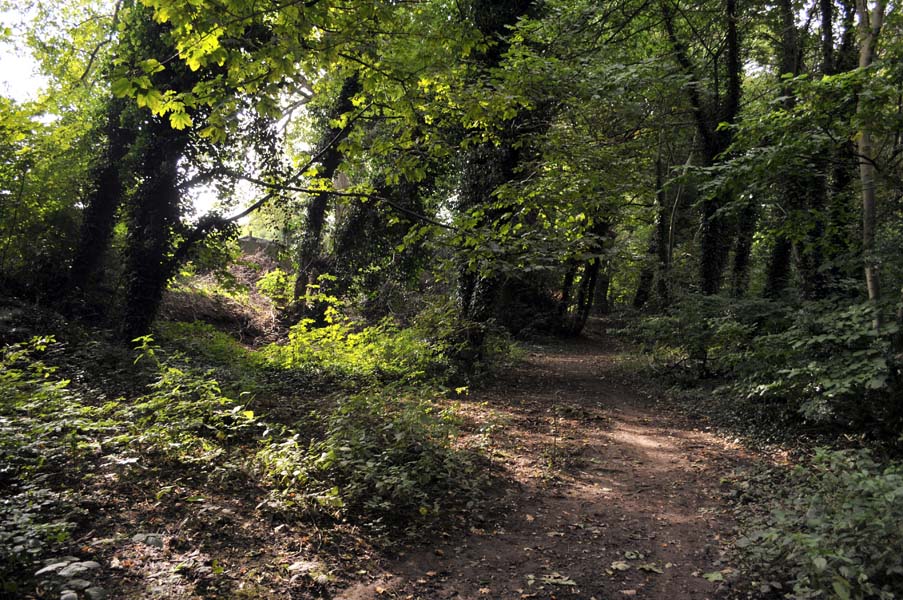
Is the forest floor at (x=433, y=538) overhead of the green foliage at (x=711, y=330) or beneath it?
beneath

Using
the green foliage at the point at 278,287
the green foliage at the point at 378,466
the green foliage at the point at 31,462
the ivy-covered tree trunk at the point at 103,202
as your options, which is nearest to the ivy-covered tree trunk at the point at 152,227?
the ivy-covered tree trunk at the point at 103,202

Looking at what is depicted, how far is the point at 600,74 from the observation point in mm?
10000

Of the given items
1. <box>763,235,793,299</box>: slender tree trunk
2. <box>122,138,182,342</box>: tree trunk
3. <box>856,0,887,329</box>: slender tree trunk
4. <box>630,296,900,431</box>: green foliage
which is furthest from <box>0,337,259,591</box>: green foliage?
<box>763,235,793,299</box>: slender tree trunk

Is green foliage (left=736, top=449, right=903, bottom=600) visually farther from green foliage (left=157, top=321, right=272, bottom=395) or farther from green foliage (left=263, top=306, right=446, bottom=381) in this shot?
green foliage (left=157, top=321, right=272, bottom=395)

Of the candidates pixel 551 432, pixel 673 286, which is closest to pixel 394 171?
pixel 551 432

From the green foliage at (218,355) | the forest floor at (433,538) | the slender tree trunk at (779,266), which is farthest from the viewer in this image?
the slender tree trunk at (779,266)

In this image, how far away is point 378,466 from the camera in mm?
5320

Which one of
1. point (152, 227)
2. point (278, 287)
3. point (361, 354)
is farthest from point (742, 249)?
point (152, 227)

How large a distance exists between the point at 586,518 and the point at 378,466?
84.6 inches

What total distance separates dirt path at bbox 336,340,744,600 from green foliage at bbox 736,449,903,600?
0.48 metres

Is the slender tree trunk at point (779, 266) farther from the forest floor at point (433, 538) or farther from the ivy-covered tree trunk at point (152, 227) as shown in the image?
the ivy-covered tree trunk at point (152, 227)

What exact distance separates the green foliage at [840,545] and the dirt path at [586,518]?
0.48 meters

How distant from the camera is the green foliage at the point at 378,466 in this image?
4.89 m

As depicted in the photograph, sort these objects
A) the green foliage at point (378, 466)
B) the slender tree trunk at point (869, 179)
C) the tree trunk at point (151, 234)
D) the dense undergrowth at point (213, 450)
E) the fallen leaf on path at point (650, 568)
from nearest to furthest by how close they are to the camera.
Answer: the dense undergrowth at point (213, 450), the fallen leaf on path at point (650, 568), the green foliage at point (378, 466), the slender tree trunk at point (869, 179), the tree trunk at point (151, 234)
